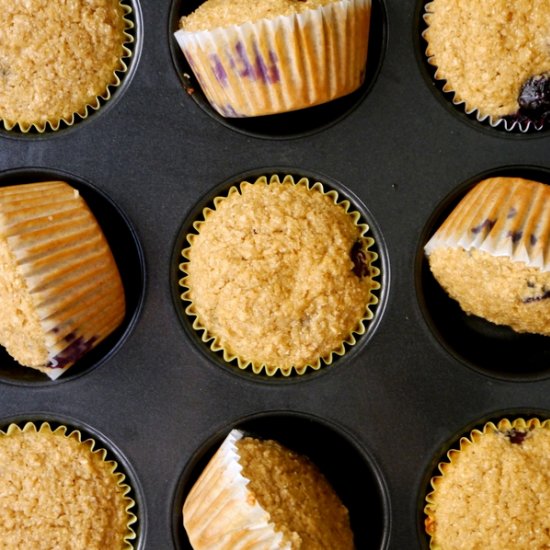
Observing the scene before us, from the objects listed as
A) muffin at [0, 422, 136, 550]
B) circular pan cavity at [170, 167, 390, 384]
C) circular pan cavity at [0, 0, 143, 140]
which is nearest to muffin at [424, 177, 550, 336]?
circular pan cavity at [170, 167, 390, 384]

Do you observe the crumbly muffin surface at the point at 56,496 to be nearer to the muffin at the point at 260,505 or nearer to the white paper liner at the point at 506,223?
the muffin at the point at 260,505

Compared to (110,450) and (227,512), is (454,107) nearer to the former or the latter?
(227,512)

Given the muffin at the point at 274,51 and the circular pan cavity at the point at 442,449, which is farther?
the circular pan cavity at the point at 442,449

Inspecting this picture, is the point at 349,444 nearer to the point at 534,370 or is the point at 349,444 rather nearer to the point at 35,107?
the point at 534,370

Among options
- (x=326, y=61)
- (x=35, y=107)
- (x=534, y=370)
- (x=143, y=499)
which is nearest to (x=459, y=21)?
(x=326, y=61)

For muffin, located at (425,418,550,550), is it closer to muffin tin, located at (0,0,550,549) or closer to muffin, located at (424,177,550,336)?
muffin tin, located at (0,0,550,549)

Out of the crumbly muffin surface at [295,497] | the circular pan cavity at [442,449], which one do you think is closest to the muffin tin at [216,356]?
the circular pan cavity at [442,449]
